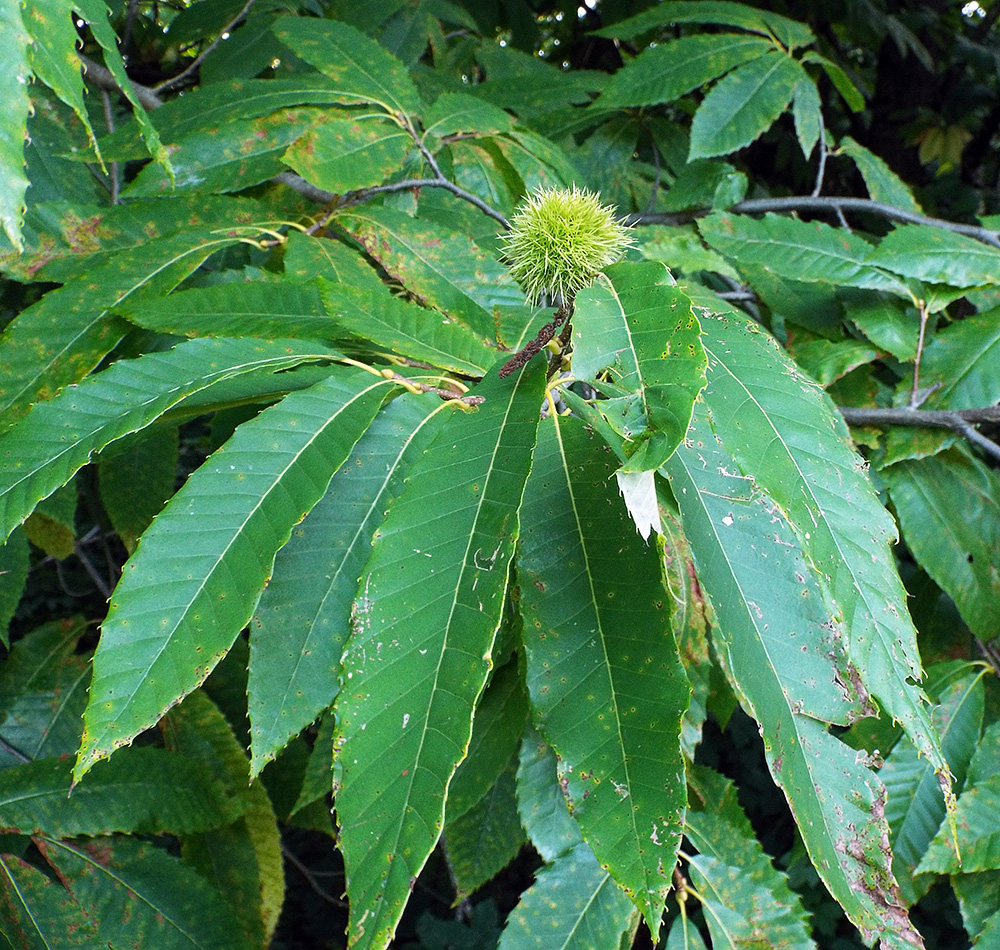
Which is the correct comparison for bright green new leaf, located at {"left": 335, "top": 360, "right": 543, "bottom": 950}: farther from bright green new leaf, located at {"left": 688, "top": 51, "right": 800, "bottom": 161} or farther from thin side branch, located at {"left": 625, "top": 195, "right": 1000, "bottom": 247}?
bright green new leaf, located at {"left": 688, "top": 51, "right": 800, "bottom": 161}

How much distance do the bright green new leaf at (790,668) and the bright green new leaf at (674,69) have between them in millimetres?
1030

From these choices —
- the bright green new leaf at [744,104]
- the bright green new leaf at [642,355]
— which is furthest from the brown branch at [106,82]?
the bright green new leaf at [642,355]

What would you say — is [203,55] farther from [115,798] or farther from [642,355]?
[642,355]

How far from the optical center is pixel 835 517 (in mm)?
557

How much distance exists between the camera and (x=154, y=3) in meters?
1.97

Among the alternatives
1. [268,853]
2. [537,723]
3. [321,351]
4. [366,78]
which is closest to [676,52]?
[366,78]

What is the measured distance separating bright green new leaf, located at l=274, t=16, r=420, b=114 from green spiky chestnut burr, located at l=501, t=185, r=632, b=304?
1.82 ft

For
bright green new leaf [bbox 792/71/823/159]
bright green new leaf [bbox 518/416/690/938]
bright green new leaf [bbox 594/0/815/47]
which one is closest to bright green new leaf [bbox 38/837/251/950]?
bright green new leaf [bbox 518/416/690/938]

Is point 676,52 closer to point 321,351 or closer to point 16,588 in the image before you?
point 321,351

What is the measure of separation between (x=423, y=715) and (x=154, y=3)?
206 cm

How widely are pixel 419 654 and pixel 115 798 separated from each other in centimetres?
73

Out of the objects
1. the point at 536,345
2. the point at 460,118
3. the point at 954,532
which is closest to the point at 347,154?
the point at 460,118

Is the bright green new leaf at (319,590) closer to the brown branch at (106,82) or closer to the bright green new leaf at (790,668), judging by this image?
the bright green new leaf at (790,668)

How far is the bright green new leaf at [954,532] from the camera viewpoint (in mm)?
1185
